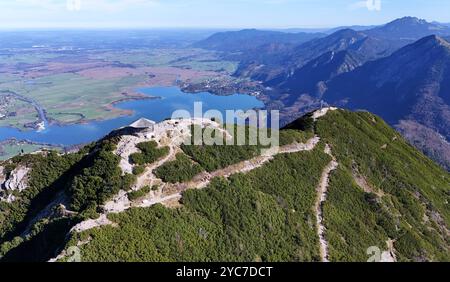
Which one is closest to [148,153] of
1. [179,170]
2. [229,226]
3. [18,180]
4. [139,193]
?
[179,170]

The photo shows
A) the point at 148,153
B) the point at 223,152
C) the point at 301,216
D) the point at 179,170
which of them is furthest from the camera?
the point at 223,152

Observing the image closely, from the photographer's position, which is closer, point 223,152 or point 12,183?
point 12,183

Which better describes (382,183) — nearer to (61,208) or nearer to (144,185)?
(144,185)

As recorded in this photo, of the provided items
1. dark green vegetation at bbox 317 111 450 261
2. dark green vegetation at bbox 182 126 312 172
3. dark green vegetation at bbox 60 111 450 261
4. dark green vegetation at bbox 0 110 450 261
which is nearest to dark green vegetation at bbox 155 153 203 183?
dark green vegetation at bbox 0 110 450 261


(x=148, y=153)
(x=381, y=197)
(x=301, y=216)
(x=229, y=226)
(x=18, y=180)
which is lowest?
(x=381, y=197)

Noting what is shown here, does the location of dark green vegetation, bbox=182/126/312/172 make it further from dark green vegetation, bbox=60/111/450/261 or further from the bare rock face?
the bare rock face

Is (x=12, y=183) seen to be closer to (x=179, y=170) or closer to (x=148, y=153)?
(x=148, y=153)
